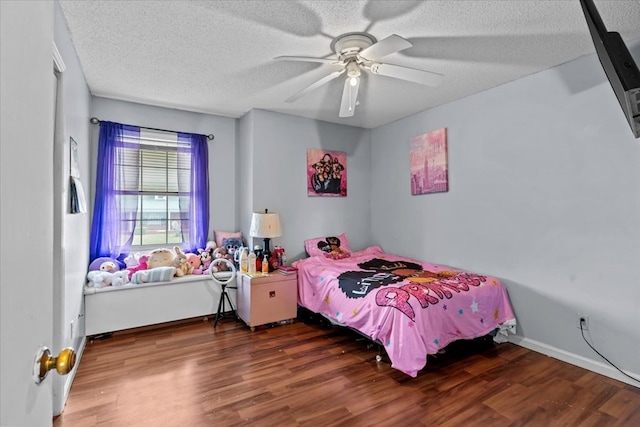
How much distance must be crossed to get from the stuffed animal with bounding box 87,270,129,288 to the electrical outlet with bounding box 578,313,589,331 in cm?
421

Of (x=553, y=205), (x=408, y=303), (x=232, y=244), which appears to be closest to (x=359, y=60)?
(x=408, y=303)

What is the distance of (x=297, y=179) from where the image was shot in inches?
168

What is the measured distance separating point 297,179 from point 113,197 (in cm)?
213

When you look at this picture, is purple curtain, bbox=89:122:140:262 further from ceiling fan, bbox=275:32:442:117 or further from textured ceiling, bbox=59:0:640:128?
ceiling fan, bbox=275:32:442:117

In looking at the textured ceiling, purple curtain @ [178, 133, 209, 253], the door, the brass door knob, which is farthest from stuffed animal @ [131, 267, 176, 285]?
the brass door knob

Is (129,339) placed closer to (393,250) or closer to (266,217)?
(266,217)

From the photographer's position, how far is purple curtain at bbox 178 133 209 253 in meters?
4.07

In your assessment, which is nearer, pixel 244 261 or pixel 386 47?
pixel 386 47

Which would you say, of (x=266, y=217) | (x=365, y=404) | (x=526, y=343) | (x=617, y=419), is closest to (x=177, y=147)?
(x=266, y=217)

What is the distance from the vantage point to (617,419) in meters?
2.01

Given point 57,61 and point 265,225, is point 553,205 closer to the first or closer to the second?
point 265,225

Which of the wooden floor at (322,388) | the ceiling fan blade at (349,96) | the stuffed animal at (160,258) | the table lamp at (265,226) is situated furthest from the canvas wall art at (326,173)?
the wooden floor at (322,388)

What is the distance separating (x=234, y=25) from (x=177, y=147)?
7.38 feet

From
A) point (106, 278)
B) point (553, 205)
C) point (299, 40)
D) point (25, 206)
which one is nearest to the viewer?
point (25, 206)
